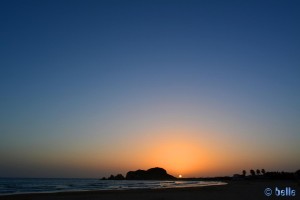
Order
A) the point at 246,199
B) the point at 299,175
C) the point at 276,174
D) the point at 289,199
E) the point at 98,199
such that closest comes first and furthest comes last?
the point at 289,199, the point at 246,199, the point at 98,199, the point at 299,175, the point at 276,174

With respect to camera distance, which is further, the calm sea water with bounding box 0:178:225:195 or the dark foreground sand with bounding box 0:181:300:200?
the calm sea water with bounding box 0:178:225:195

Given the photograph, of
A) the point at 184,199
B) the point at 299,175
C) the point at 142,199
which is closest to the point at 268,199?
the point at 184,199

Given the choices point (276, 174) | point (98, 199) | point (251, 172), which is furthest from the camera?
point (251, 172)

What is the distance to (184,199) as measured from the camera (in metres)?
24.6

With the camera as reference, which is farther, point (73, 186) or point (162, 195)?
point (73, 186)

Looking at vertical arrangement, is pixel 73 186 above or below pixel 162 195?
below

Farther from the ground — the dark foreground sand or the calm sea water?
the dark foreground sand

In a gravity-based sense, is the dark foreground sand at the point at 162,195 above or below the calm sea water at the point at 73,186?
above

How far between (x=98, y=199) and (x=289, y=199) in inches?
558

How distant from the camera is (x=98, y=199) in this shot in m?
26.0

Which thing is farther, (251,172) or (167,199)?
(251,172)

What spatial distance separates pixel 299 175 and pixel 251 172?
51.0m

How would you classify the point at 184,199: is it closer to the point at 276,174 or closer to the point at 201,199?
the point at 201,199

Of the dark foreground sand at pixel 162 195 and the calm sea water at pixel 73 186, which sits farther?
the calm sea water at pixel 73 186
